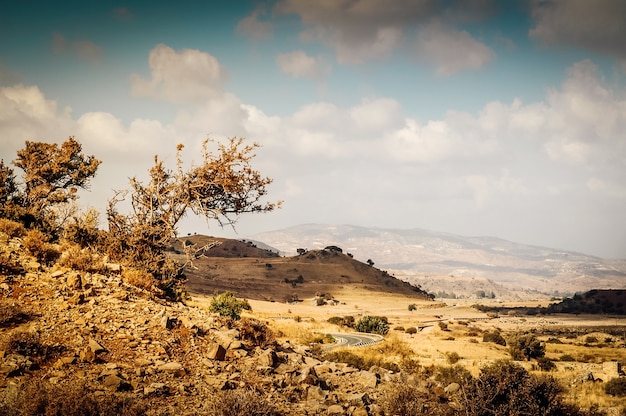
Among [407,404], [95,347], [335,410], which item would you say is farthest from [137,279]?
[407,404]

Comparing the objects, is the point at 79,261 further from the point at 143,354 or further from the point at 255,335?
the point at 255,335

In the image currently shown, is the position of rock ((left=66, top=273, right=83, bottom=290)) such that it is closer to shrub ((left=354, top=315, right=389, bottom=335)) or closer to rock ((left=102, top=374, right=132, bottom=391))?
rock ((left=102, top=374, right=132, bottom=391))

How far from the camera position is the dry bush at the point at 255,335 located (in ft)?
39.5

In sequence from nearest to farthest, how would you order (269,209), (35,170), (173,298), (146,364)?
(146,364) → (173,298) → (269,209) → (35,170)

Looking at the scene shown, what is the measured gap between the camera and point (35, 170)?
32.8 m

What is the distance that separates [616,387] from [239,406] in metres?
21.8

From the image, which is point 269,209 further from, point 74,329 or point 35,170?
point 35,170

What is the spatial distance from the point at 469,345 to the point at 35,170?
143ft

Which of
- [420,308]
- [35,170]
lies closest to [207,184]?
[35,170]

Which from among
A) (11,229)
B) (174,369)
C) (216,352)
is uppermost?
(11,229)

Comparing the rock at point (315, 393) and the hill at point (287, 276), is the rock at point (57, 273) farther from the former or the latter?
the hill at point (287, 276)

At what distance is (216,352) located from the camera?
1020 centimetres

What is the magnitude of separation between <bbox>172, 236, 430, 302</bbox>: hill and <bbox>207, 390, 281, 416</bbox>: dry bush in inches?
3179

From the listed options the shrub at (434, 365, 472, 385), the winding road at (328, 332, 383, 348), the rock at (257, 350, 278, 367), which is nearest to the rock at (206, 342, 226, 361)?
the rock at (257, 350, 278, 367)
